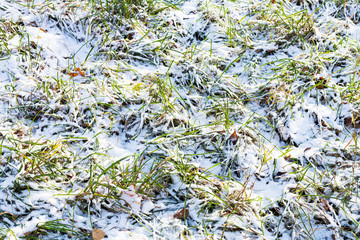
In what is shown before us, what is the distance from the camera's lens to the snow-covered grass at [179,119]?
196 cm

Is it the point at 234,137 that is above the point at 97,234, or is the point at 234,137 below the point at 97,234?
above

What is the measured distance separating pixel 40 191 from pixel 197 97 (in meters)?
1.40

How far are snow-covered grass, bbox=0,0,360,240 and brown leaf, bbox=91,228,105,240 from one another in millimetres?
46

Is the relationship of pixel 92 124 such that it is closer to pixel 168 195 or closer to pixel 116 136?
pixel 116 136

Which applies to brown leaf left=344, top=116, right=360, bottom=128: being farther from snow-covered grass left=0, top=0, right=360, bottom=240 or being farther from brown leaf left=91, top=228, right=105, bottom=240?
brown leaf left=91, top=228, right=105, bottom=240

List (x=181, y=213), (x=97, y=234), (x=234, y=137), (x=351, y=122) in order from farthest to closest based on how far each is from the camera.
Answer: (x=351, y=122) < (x=234, y=137) < (x=181, y=213) < (x=97, y=234)

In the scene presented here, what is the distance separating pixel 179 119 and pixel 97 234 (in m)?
1.06

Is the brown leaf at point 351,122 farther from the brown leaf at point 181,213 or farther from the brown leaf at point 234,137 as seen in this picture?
the brown leaf at point 181,213

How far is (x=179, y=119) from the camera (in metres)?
2.50

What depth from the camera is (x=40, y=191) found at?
1.99m

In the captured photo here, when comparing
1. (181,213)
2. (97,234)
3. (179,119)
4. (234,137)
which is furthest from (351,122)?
(97,234)

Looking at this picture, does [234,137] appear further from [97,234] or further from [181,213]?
[97,234]

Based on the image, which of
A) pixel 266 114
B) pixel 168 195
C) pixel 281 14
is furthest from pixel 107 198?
pixel 281 14

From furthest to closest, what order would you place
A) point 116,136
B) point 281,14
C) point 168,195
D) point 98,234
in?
point 281,14 < point 116,136 < point 168,195 < point 98,234
